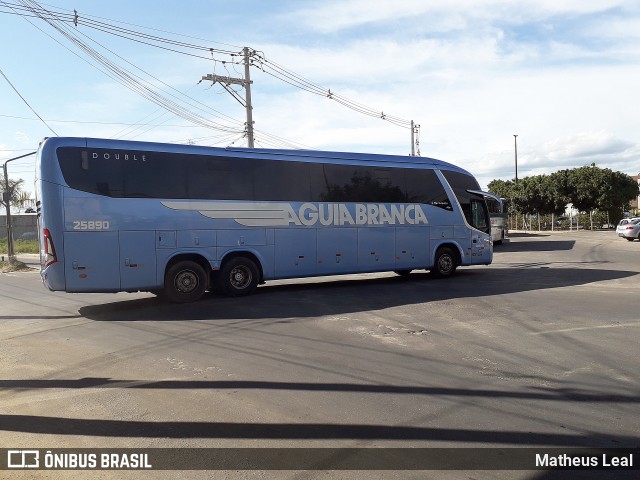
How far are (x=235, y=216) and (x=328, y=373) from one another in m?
6.88

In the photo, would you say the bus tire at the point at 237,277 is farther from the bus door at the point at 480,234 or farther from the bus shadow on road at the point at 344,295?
the bus door at the point at 480,234

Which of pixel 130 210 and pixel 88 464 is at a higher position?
pixel 130 210

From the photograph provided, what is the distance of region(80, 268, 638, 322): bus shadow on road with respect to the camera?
35.2ft

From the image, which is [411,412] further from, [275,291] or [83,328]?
[275,291]

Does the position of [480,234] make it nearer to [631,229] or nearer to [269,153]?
[269,153]

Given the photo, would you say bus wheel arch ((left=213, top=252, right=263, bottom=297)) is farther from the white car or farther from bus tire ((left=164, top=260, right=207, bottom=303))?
the white car

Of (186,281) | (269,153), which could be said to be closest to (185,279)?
(186,281)

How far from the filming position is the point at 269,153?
13211mm

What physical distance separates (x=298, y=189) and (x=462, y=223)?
5.71 m

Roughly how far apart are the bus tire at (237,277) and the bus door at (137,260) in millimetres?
1626

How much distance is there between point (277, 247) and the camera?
13.2 meters

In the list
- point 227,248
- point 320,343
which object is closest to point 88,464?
point 320,343

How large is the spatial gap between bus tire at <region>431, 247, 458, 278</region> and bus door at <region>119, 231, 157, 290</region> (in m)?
8.39

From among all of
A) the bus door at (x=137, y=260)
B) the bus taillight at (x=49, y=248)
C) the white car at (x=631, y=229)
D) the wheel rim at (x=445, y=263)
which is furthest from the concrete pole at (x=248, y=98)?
the white car at (x=631, y=229)
